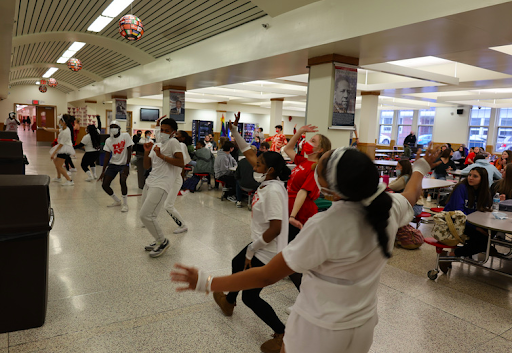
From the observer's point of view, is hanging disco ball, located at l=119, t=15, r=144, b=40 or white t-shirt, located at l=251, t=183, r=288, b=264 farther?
hanging disco ball, located at l=119, t=15, r=144, b=40

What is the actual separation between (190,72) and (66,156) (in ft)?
12.2

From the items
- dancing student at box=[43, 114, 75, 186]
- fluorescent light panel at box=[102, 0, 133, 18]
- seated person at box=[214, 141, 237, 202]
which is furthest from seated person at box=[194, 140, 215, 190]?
fluorescent light panel at box=[102, 0, 133, 18]

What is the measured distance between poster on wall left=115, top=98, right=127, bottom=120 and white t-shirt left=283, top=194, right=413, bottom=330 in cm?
1609

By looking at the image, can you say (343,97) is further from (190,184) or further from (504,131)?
(504,131)

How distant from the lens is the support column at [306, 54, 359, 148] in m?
5.92

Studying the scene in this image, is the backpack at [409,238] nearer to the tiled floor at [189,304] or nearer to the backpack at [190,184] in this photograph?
the tiled floor at [189,304]

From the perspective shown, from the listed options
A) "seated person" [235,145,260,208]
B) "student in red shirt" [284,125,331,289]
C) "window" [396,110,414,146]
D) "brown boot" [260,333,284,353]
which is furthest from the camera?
"window" [396,110,414,146]

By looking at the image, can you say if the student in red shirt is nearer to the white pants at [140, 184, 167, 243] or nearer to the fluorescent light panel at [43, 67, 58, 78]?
the white pants at [140, 184, 167, 243]

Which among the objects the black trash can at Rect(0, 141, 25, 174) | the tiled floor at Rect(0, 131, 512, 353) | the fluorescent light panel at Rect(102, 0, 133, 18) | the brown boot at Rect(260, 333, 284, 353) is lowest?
the tiled floor at Rect(0, 131, 512, 353)

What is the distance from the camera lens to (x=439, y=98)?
1500 cm

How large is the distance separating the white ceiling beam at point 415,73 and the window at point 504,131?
11.6m

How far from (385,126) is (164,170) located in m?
23.7

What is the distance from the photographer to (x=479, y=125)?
19.5 metres

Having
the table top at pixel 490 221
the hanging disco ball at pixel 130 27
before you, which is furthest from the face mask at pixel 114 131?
the table top at pixel 490 221
